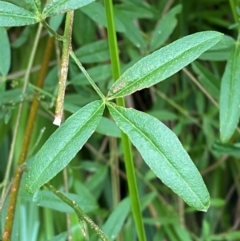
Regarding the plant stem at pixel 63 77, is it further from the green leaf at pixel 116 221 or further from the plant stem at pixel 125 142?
the green leaf at pixel 116 221

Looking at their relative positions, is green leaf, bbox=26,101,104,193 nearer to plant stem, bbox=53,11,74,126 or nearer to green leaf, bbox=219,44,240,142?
plant stem, bbox=53,11,74,126

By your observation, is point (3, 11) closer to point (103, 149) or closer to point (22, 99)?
point (22, 99)

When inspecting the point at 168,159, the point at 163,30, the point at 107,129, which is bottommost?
the point at 168,159

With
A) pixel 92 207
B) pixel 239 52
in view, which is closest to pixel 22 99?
pixel 92 207

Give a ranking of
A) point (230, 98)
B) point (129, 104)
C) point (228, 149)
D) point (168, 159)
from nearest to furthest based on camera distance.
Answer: point (168, 159) → point (230, 98) → point (228, 149) → point (129, 104)

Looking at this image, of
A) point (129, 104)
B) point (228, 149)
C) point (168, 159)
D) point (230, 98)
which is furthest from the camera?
point (129, 104)

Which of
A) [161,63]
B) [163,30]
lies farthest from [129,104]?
[161,63]

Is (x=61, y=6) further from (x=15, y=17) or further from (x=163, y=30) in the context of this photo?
(x=163, y=30)
